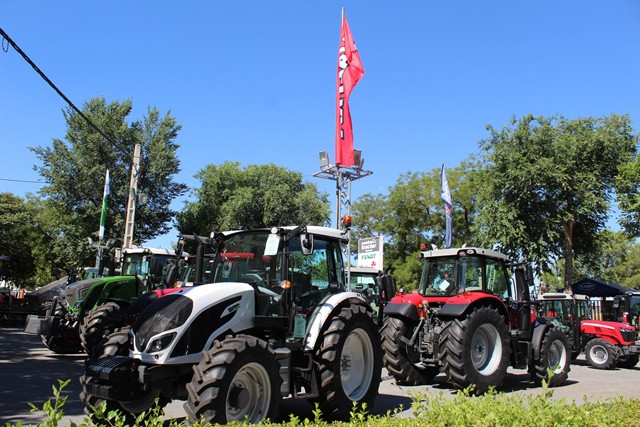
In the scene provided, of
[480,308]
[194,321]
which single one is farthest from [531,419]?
[480,308]

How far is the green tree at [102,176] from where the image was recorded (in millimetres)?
29906

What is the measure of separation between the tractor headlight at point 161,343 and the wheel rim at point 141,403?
1.86 ft

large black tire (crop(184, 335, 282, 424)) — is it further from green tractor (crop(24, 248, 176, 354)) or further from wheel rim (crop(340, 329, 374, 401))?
green tractor (crop(24, 248, 176, 354))

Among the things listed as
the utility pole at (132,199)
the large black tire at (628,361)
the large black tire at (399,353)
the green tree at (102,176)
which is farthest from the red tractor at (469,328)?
the green tree at (102,176)

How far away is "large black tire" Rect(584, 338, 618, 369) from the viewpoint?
14.8 m

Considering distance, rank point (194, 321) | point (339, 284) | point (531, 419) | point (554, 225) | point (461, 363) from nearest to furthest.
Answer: point (531, 419) → point (194, 321) → point (339, 284) → point (461, 363) → point (554, 225)

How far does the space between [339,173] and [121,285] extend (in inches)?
280

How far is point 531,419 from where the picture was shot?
369cm

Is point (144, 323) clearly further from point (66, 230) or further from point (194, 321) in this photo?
point (66, 230)

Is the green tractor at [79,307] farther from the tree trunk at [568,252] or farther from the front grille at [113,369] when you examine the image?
the tree trunk at [568,252]

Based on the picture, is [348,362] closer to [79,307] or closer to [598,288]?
[79,307]

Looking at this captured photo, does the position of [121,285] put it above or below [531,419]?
above

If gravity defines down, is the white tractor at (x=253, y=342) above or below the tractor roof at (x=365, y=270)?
below

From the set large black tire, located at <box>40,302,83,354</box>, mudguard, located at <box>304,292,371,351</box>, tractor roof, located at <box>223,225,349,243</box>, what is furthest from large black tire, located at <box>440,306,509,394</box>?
large black tire, located at <box>40,302,83,354</box>
